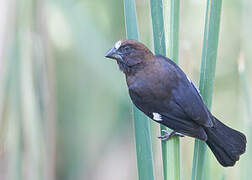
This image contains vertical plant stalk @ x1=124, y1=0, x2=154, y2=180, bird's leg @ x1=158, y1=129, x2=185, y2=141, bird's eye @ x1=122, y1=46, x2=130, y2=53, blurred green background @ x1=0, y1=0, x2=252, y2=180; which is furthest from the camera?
blurred green background @ x1=0, y1=0, x2=252, y2=180

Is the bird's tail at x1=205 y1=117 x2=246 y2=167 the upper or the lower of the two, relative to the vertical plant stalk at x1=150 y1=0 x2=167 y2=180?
lower

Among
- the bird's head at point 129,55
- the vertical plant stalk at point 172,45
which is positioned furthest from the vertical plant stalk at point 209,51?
the bird's head at point 129,55

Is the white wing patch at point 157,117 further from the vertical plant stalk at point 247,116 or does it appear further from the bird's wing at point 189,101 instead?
the vertical plant stalk at point 247,116

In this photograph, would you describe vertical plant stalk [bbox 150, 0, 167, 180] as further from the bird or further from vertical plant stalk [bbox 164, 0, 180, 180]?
the bird

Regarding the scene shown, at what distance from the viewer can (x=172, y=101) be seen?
6.04 ft

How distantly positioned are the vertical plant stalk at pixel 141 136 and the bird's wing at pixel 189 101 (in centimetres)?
23

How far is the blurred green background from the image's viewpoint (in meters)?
2.30

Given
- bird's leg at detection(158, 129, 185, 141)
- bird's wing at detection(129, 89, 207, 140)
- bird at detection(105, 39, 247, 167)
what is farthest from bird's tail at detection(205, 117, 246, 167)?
bird's leg at detection(158, 129, 185, 141)

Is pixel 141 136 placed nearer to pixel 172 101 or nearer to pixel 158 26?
pixel 158 26

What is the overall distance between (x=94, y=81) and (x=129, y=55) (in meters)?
0.57

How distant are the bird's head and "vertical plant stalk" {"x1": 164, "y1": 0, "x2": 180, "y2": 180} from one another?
38 centimetres

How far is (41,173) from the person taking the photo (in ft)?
6.88

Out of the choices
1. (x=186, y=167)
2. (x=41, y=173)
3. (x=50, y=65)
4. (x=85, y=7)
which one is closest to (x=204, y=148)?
(x=186, y=167)

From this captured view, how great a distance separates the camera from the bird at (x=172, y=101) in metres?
1.72
